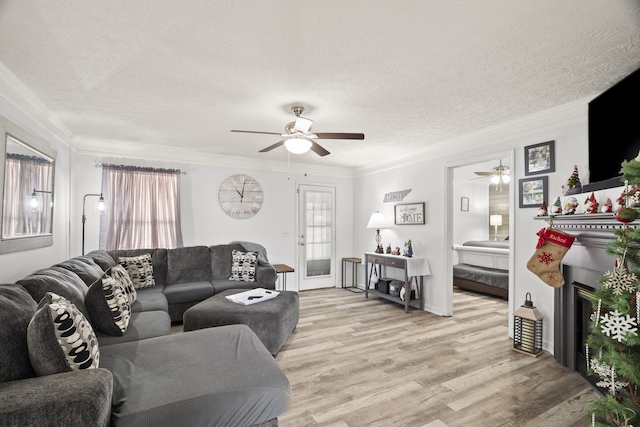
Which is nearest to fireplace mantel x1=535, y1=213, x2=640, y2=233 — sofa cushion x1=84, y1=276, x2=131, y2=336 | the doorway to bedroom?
the doorway to bedroom

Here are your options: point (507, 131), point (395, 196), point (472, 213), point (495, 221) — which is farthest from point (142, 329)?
point (495, 221)

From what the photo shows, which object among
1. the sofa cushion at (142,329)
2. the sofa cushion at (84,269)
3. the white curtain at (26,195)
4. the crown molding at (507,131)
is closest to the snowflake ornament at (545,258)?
the crown molding at (507,131)

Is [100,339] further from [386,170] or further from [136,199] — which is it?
[386,170]

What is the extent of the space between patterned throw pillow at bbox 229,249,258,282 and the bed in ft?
12.7

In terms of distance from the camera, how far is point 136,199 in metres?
4.32

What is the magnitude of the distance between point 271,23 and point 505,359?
3.41 meters

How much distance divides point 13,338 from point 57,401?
425mm

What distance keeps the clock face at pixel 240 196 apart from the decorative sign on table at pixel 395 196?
2188 millimetres

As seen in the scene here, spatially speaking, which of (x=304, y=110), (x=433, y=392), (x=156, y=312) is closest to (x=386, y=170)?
(x=304, y=110)

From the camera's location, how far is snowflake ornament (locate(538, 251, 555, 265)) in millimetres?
2597

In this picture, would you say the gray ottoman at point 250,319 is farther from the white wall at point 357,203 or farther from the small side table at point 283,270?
the small side table at point 283,270

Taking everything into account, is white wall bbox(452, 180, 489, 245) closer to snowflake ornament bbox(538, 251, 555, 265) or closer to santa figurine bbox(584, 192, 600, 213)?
snowflake ornament bbox(538, 251, 555, 265)

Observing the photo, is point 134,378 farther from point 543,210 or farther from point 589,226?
point 543,210

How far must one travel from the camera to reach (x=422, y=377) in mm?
2549
